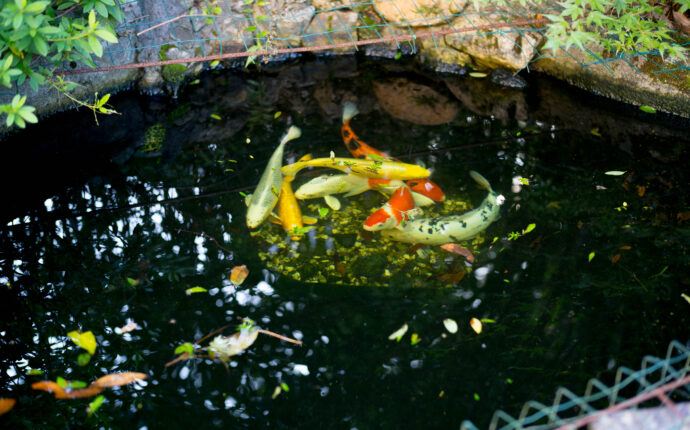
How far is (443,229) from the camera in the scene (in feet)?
9.48

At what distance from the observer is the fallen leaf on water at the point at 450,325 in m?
2.41

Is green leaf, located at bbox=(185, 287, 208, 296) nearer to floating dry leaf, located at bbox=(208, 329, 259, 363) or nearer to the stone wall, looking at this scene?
floating dry leaf, located at bbox=(208, 329, 259, 363)

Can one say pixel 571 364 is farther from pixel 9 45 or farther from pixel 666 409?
pixel 9 45

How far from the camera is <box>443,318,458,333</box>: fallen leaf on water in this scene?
94.9 inches

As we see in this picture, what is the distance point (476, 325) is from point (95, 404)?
5.46ft

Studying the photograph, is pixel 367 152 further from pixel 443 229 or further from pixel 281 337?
pixel 281 337

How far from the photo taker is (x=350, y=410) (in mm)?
2121

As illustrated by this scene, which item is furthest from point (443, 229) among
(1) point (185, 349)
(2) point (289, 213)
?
(1) point (185, 349)

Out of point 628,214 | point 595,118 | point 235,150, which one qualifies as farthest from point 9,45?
point 595,118

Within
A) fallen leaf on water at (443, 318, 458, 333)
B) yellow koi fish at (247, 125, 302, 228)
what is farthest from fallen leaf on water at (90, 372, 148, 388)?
fallen leaf on water at (443, 318, 458, 333)

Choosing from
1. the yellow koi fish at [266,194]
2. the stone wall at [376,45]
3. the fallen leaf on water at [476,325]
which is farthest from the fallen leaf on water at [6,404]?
the stone wall at [376,45]

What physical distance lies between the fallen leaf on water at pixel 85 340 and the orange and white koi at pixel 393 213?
4.84 ft

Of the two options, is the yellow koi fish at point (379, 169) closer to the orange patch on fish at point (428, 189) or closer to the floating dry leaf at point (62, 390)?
the orange patch on fish at point (428, 189)

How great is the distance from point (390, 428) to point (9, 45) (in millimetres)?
2567
